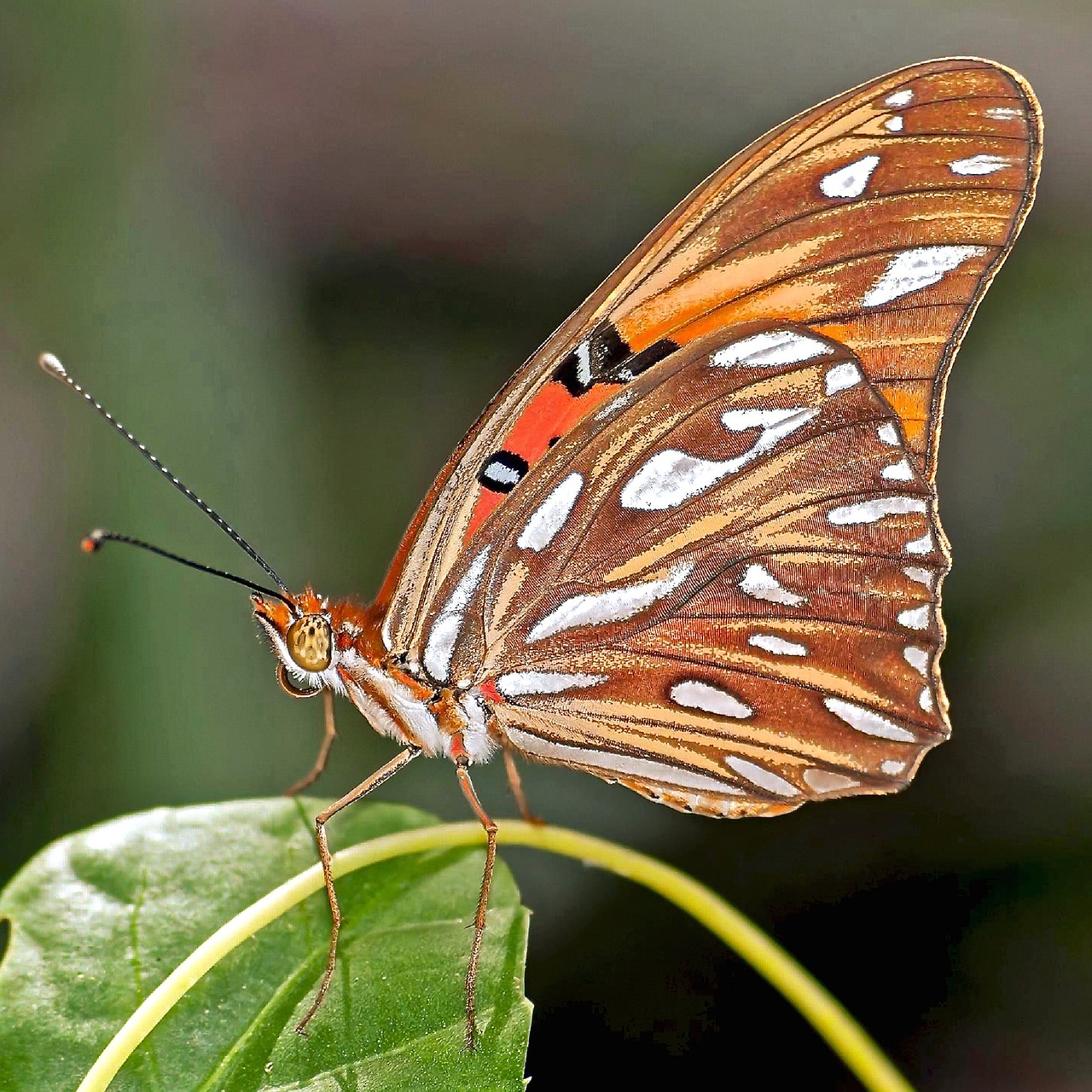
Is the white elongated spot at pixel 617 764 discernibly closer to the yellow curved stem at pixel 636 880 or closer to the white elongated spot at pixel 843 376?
the yellow curved stem at pixel 636 880

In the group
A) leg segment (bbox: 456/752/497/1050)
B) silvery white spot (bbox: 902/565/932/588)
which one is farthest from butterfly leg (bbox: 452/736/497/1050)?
silvery white spot (bbox: 902/565/932/588)

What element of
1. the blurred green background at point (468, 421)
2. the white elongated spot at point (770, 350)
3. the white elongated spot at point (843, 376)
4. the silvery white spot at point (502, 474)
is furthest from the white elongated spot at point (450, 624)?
the blurred green background at point (468, 421)

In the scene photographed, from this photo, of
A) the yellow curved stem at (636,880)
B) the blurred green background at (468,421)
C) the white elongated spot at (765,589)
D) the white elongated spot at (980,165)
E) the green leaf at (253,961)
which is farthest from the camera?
the blurred green background at (468,421)

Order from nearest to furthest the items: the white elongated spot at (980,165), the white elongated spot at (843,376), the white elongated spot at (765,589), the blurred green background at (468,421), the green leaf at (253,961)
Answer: the green leaf at (253,961), the white elongated spot at (980,165), the white elongated spot at (843,376), the white elongated spot at (765,589), the blurred green background at (468,421)

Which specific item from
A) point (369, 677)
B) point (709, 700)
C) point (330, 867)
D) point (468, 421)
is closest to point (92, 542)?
point (369, 677)

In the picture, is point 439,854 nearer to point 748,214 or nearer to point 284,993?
point 284,993
